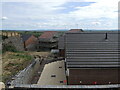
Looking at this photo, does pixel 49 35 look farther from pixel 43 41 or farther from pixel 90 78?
pixel 90 78

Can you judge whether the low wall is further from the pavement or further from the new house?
the new house

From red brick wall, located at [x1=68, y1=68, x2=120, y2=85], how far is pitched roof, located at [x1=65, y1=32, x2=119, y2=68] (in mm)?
390

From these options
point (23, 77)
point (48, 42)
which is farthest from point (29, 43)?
point (23, 77)

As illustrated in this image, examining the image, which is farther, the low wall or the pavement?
the pavement

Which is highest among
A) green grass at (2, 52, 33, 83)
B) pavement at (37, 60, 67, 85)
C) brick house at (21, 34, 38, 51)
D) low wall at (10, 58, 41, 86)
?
brick house at (21, 34, 38, 51)

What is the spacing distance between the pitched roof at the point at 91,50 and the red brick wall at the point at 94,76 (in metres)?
0.39

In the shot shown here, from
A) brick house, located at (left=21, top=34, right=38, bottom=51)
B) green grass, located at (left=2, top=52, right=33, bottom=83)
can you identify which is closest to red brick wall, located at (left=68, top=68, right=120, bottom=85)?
green grass, located at (left=2, top=52, right=33, bottom=83)

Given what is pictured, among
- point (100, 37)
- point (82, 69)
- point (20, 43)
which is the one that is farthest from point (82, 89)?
point (20, 43)

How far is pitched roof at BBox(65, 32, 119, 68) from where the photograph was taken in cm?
1099

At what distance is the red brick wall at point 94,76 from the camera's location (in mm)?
10930

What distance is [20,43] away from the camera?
36.9 m

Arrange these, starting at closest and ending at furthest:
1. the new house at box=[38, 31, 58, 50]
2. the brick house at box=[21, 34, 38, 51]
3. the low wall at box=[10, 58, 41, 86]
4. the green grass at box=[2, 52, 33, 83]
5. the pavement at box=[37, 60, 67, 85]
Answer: the low wall at box=[10, 58, 41, 86] → the pavement at box=[37, 60, 67, 85] → the green grass at box=[2, 52, 33, 83] → the new house at box=[38, 31, 58, 50] → the brick house at box=[21, 34, 38, 51]

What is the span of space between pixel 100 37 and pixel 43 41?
84.2ft

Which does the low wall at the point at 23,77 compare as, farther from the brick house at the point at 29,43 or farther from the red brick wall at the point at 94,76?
the brick house at the point at 29,43
